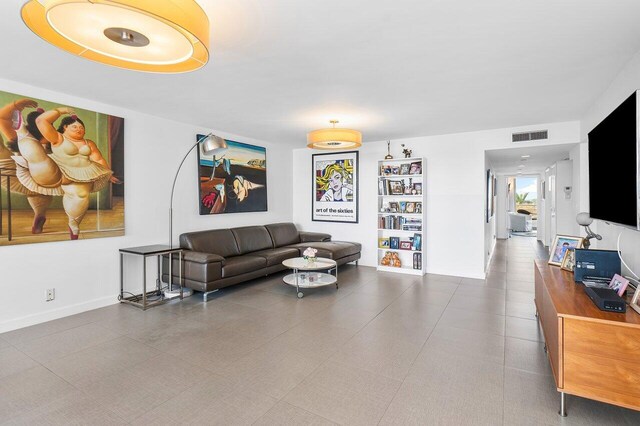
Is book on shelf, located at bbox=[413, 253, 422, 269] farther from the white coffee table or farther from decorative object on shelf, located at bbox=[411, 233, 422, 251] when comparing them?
the white coffee table

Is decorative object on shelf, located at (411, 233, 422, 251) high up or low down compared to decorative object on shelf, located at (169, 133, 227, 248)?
down

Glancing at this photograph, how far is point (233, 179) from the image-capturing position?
572 centimetres

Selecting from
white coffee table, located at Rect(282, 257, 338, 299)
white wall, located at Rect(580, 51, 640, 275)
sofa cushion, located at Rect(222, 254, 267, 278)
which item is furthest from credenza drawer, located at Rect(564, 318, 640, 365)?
sofa cushion, located at Rect(222, 254, 267, 278)

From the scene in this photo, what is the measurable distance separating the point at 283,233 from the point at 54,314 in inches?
145

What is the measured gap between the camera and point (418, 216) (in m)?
5.93

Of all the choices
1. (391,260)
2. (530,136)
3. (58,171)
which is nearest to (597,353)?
(530,136)

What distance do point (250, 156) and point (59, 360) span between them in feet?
13.6

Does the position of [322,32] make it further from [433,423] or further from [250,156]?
[250,156]

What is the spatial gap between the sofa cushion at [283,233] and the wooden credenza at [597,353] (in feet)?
15.7

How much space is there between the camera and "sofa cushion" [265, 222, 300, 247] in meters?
6.22

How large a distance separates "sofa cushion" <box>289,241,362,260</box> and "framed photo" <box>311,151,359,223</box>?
2.09 feet

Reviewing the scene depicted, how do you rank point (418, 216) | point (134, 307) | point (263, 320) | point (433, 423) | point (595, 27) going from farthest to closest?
point (418, 216) < point (134, 307) < point (263, 320) < point (595, 27) < point (433, 423)

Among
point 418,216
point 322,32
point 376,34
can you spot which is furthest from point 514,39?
point 418,216

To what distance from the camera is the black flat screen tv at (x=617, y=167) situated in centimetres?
204
